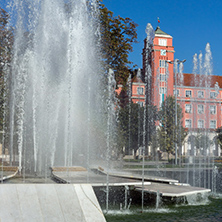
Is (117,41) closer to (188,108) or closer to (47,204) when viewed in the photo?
(47,204)

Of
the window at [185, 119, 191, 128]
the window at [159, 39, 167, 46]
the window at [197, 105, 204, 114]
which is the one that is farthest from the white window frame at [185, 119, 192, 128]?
the window at [159, 39, 167, 46]

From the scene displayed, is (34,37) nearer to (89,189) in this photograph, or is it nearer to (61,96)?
(61,96)

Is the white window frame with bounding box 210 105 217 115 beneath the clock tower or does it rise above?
beneath

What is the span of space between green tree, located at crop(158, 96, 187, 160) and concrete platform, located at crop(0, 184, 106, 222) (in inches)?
1304

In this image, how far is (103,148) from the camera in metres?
27.6

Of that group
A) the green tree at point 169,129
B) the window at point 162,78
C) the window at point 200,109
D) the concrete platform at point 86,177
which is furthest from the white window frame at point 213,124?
the concrete platform at point 86,177

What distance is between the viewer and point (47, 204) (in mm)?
6160

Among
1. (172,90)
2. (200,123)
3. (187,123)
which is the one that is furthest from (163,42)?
(200,123)

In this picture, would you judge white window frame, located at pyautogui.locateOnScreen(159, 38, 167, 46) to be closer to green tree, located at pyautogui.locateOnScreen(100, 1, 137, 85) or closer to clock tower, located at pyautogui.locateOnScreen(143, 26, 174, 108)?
clock tower, located at pyautogui.locateOnScreen(143, 26, 174, 108)

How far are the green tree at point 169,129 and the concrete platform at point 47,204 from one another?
33.1 m

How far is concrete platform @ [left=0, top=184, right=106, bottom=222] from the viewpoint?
5.88 m

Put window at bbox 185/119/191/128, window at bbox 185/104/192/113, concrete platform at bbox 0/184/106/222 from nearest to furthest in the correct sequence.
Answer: concrete platform at bbox 0/184/106/222 < window at bbox 185/119/191/128 < window at bbox 185/104/192/113


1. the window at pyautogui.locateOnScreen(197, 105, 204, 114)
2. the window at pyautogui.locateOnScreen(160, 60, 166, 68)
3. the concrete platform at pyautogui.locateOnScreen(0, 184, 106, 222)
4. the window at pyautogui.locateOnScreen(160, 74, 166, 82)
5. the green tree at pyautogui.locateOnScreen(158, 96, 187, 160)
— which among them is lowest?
the concrete platform at pyautogui.locateOnScreen(0, 184, 106, 222)

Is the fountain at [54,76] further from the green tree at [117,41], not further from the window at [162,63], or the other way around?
the window at [162,63]
